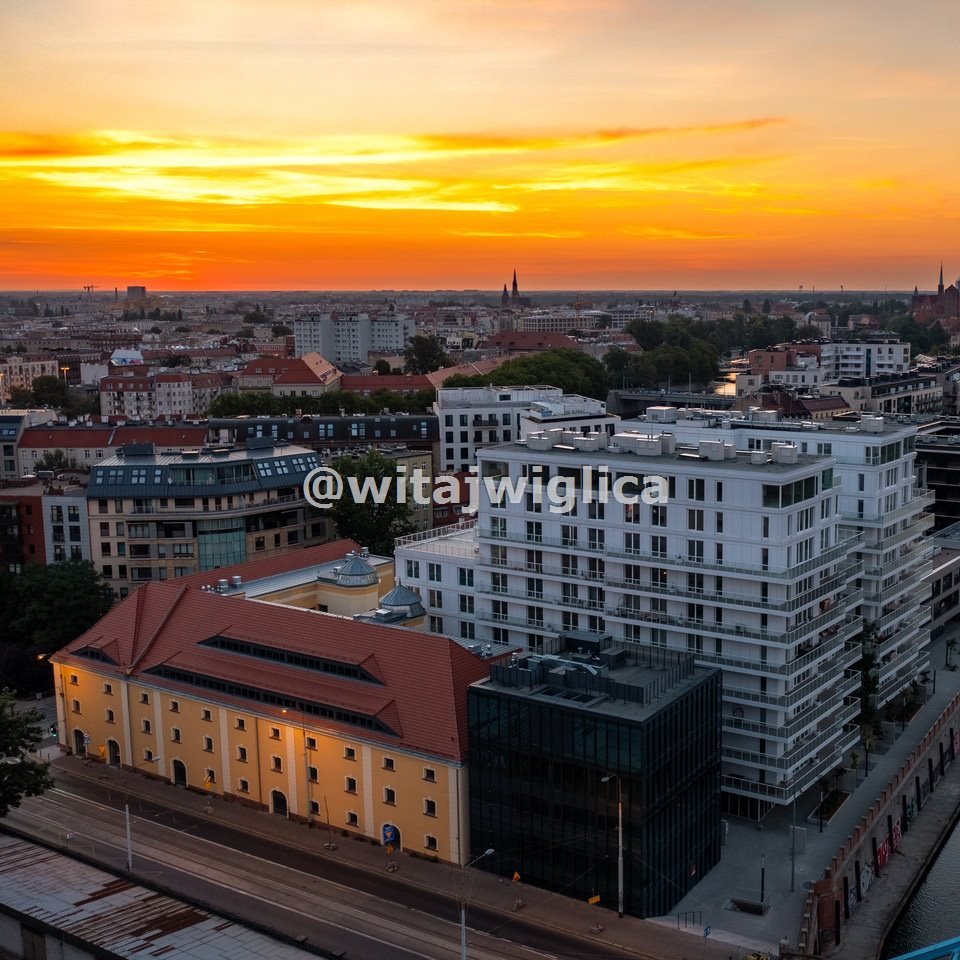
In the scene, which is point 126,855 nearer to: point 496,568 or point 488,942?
point 488,942

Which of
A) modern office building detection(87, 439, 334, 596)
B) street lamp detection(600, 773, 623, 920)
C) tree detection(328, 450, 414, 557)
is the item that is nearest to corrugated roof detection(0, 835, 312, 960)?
street lamp detection(600, 773, 623, 920)

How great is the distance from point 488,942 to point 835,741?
24.3 m

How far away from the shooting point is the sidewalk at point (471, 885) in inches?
1944

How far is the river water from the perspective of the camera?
55750 millimetres

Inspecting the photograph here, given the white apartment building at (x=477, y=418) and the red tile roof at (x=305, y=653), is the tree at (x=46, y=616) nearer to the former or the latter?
the red tile roof at (x=305, y=653)

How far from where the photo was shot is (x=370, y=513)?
102062 mm

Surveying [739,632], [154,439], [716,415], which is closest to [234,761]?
[739,632]

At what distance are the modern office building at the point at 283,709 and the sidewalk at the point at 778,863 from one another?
481 inches

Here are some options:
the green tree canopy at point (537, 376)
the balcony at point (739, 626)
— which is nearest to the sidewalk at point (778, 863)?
the balcony at point (739, 626)

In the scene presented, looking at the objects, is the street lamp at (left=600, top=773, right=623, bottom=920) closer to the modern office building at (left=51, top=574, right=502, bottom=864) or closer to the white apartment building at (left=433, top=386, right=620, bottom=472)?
→ the modern office building at (left=51, top=574, right=502, bottom=864)

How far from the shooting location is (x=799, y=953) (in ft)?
159

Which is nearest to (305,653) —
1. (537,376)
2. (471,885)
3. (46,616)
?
(471,885)

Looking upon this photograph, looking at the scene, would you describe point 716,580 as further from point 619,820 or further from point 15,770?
point 15,770

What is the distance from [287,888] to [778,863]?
23571 millimetres
